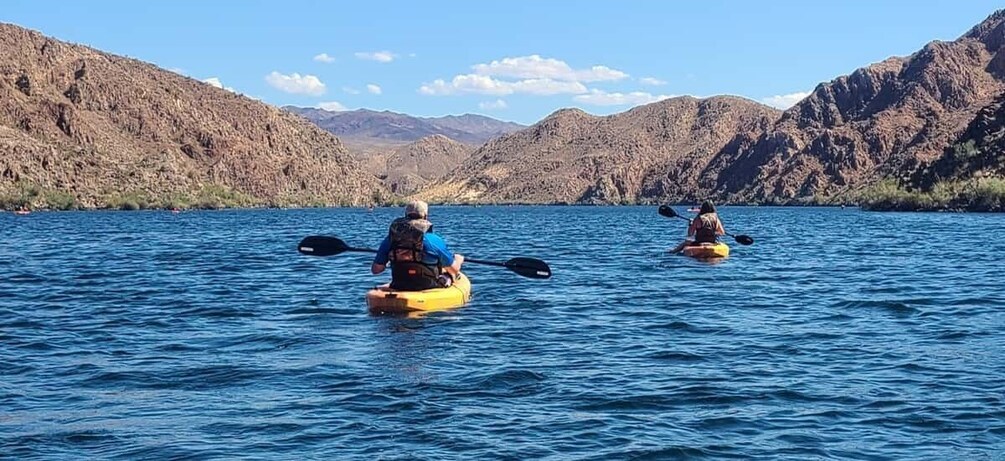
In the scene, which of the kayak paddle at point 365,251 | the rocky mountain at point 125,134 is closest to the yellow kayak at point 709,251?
the kayak paddle at point 365,251

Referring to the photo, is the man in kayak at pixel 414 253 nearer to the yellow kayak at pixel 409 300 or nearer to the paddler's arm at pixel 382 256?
the paddler's arm at pixel 382 256

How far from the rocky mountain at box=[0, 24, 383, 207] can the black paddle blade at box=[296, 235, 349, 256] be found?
4698 inches

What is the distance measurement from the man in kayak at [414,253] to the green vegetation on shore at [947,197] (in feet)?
256

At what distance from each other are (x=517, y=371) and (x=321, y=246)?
373 inches

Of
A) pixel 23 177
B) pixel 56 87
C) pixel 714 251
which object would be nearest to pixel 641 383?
pixel 714 251

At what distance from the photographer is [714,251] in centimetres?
3347

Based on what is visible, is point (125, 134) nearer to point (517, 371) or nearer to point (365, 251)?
point (365, 251)

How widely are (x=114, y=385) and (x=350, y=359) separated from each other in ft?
9.78

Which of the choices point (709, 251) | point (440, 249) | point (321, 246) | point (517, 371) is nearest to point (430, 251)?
point (440, 249)

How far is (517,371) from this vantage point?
533 inches

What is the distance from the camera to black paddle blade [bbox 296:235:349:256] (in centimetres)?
2208

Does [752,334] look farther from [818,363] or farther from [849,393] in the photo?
[849,393]

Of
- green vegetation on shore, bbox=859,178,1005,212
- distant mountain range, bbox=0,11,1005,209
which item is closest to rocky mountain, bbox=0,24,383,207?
distant mountain range, bbox=0,11,1005,209

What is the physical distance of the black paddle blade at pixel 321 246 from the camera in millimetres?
22078
